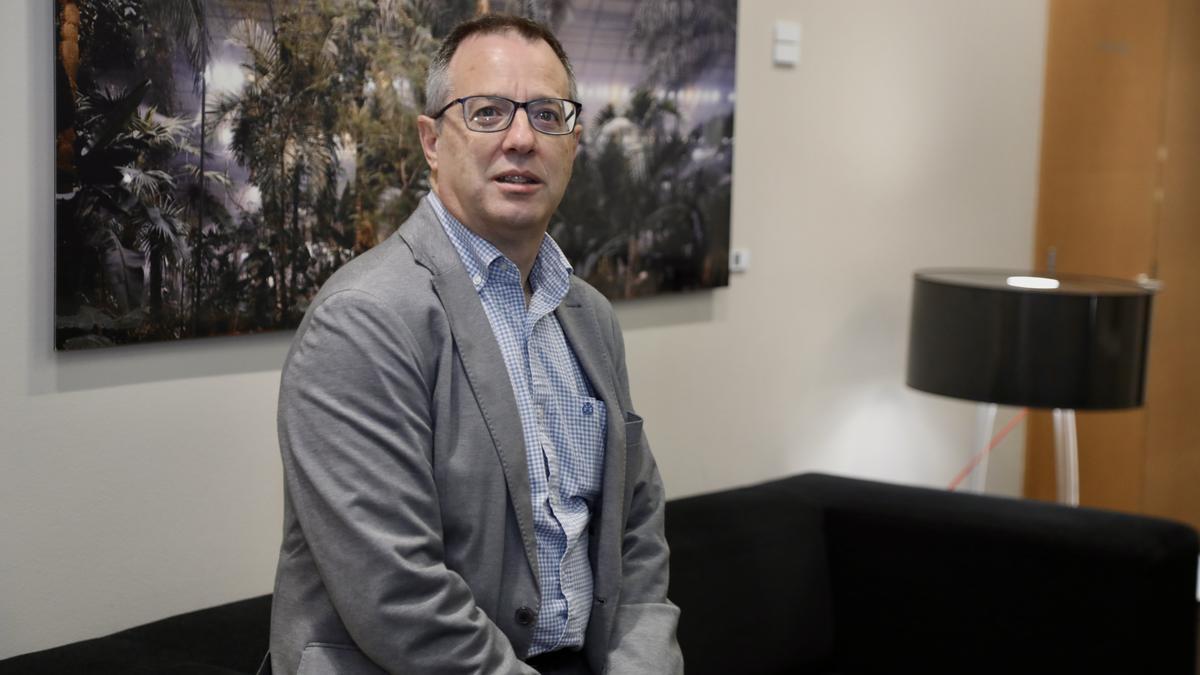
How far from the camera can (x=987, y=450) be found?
14.4 feet

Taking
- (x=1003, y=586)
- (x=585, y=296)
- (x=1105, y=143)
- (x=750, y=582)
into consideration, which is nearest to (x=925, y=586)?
(x=1003, y=586)

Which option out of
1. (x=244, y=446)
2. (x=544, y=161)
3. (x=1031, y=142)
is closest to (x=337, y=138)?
(x=244, y=446)

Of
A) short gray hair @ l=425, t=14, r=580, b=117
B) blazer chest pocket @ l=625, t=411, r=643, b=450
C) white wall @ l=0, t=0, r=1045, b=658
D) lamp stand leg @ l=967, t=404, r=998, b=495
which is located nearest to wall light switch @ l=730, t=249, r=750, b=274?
white wall @ l=0, t=0, r=1045, b=658

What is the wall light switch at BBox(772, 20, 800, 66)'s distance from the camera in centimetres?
364

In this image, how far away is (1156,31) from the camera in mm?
4625

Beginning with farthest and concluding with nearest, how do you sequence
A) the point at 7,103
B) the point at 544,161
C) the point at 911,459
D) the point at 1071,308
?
1. the point at 911,459
2. the point at 1071,308
3. the point at 7,103
4. the point at 544,161

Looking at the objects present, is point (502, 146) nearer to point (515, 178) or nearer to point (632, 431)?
point (515, 178)

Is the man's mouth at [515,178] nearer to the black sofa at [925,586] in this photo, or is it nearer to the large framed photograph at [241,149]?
the large framed photograph at [241,149]

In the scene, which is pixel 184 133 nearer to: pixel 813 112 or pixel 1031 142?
pixel 813 112

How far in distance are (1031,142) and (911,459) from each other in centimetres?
120

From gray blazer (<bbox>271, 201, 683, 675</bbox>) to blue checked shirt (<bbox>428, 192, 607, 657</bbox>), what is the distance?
0.10 ft

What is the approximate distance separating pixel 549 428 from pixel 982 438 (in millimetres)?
2608

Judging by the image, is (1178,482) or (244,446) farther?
(1178,482)

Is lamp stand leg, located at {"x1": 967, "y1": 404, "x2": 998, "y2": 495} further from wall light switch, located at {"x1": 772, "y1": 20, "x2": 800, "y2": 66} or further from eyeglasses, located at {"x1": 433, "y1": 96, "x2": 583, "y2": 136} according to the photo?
eyeglasses, located at {"x1": 433, "y1": 96, "x2": 583, "y2": 136}
